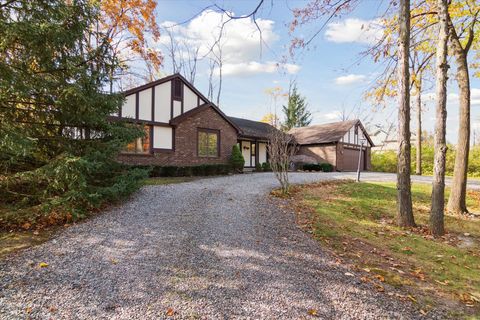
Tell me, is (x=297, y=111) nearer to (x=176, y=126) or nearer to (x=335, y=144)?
(x=335, y=144)

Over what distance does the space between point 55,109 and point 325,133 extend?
885 inches

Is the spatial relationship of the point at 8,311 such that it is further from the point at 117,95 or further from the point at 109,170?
the point at 117,95

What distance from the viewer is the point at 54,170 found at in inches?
226

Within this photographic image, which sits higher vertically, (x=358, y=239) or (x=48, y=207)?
(x=48, y=207)

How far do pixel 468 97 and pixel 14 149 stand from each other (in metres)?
11.8

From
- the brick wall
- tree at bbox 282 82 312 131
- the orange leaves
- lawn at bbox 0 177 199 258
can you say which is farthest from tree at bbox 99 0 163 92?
tree at bbox 282 82 312 131

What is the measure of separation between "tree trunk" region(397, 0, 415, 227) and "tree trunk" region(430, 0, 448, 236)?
0.54 m

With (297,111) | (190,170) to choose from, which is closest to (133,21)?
(190,170)

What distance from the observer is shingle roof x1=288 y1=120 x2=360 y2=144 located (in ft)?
79.2

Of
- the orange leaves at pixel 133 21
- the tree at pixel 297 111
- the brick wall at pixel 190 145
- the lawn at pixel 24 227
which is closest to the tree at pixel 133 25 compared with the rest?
the orange leaves at pixel 133 21

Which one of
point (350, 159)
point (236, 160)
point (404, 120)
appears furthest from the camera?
point (350, 159)

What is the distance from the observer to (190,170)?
586 inches

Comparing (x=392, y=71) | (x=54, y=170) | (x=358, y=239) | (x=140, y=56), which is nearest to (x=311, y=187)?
(x=392, y=71)

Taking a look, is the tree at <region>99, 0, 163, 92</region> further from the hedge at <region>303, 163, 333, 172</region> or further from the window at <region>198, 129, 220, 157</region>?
the hedge at <region>303, 163, 333, 172</region>
